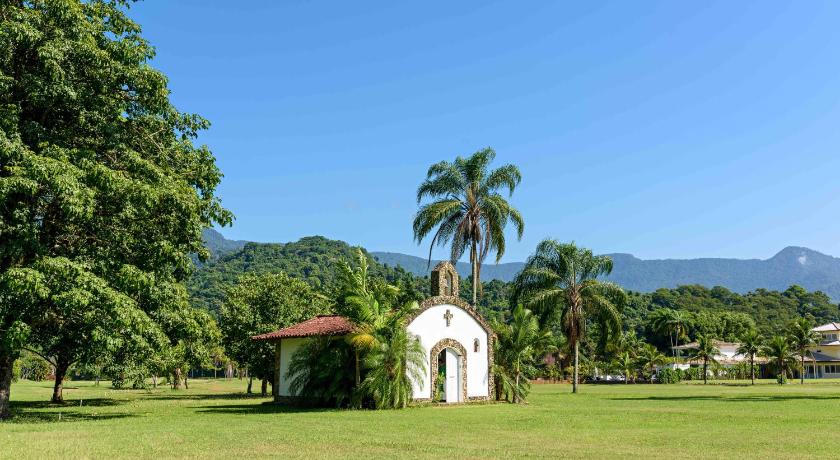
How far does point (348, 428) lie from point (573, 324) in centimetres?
2862

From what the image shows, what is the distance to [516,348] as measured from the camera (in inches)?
1346

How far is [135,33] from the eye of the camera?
80.5 feet

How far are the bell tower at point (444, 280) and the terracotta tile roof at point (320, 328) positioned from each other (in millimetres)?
4362

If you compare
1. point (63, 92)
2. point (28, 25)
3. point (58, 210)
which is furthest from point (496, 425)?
point (28, 25)

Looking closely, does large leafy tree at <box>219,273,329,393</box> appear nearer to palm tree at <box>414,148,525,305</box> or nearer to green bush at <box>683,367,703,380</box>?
palm tree at <box>414,148,525,305</box>

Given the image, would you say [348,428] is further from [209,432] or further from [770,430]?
[770,430]

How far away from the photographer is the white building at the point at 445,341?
30.5m

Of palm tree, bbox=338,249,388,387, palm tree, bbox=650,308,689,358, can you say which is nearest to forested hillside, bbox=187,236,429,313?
palm tree, bbox=650,308,689,358

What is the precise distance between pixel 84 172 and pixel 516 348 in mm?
21655

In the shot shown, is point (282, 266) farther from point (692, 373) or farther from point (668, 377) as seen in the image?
point (668, 377)

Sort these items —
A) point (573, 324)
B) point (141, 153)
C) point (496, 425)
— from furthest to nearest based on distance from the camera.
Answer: point (573, 324) → point (141, 153) → point (496, 425)

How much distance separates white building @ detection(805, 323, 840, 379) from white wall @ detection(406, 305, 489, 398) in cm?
7542

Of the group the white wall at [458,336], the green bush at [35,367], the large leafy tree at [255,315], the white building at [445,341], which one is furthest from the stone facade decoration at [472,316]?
the green bush at [35,367]

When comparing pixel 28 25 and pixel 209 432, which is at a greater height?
pixel 28 25
